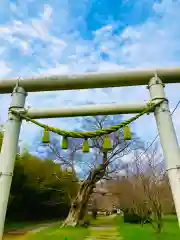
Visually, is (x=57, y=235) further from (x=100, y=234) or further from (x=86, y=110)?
(x=86, y=110)

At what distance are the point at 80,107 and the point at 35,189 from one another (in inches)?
771

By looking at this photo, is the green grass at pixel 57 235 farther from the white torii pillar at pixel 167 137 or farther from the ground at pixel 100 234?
the white torii pillar at pixel 167 137

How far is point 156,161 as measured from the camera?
12133 millimetres

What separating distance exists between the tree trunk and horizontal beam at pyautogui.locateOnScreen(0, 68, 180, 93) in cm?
1416

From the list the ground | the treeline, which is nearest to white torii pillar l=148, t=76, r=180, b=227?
the ground

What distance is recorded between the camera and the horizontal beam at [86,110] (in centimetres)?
327

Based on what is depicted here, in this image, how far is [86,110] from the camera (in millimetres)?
3305

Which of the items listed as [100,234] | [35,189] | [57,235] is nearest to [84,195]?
[100,234]

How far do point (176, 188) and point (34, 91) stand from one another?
2.25m

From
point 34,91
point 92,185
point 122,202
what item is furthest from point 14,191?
point 34,91

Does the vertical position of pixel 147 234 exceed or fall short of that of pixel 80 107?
it falls short

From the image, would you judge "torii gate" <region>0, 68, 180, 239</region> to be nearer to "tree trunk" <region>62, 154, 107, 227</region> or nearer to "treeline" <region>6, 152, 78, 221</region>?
"tree trunk" <region>62, 154, 107, 227</region>

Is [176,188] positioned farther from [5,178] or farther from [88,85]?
[5,178]

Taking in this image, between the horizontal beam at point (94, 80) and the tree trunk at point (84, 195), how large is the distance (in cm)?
1416
